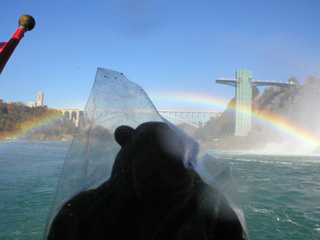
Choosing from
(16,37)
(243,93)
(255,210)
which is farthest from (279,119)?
(16,37)

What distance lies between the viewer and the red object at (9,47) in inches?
61.4

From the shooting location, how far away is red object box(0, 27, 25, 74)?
1561 mm

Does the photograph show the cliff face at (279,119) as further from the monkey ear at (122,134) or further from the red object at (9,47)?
the monkey ear at (122,134)

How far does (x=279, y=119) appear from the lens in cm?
6384

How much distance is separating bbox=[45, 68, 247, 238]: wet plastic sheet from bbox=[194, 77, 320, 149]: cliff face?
3959cm

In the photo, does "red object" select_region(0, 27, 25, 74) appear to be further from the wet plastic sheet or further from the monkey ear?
the monkey ear

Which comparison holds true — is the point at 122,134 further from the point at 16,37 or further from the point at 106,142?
the point at 16,37

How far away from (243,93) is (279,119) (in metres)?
13.3

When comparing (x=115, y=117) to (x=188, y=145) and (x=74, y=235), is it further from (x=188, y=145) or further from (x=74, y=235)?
(x=74, y=235)

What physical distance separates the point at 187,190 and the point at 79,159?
0.49 meters

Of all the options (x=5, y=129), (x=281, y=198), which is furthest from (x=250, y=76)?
(x=281, y=198)

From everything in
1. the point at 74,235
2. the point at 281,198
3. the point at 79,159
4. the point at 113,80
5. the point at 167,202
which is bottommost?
the point at 281,198

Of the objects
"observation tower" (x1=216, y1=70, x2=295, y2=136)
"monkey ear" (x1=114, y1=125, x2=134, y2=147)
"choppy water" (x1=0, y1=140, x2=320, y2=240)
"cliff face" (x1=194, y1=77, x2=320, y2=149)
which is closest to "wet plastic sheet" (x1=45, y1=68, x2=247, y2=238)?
"monkey ear" (x1=114, y1=125, x2=134, y2=147)

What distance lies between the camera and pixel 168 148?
94cm
